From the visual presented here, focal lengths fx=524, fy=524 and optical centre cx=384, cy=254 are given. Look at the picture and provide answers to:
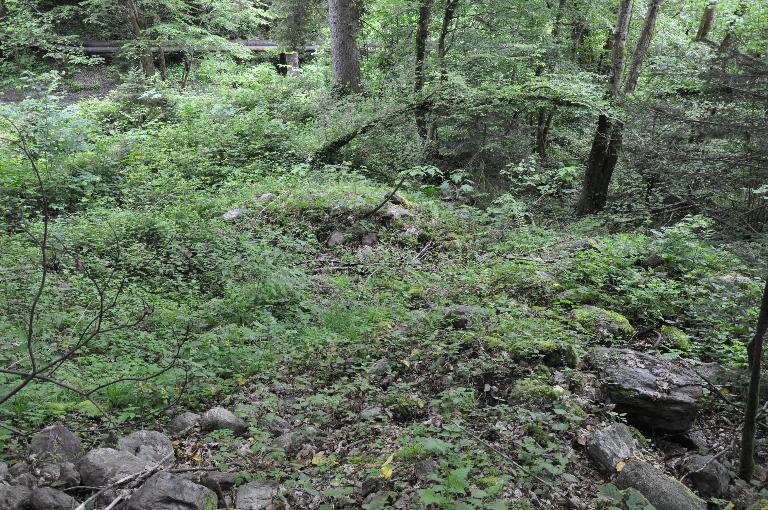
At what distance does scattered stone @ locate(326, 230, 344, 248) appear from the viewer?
8.40 metres

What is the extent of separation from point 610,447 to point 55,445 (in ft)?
12.6

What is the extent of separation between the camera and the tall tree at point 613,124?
10000 mm

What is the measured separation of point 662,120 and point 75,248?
24.1 ft

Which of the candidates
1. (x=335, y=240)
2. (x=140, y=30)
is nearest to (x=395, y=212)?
(x=335, y=240)

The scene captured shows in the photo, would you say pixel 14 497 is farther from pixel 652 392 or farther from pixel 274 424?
pixel 652 392

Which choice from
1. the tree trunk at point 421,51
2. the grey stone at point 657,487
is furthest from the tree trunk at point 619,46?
the grey stone at point 657,487

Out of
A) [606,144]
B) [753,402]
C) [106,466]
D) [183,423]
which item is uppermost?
[606,144]

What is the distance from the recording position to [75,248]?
23.7 ft

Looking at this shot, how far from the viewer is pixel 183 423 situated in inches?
161

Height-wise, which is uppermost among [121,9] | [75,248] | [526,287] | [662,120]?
[121,9]

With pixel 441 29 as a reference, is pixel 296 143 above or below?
below

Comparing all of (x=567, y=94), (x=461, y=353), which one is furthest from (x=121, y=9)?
(x=461, y=353)

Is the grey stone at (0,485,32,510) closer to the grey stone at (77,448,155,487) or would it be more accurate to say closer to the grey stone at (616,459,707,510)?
the grey stone at (77,448,155,487)

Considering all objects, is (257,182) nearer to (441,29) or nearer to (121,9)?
(441,29)
